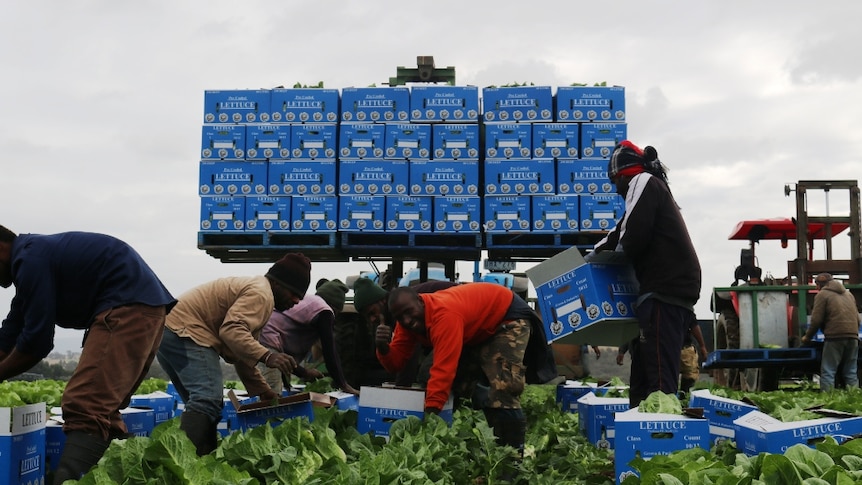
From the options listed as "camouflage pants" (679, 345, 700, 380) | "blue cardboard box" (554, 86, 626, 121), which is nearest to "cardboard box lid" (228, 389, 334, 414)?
"camouflage pants" (679, 345, 700, 380)

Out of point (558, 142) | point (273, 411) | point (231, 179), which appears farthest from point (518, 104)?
point (273, 411)

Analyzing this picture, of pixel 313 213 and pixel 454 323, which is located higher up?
pixel 313 213

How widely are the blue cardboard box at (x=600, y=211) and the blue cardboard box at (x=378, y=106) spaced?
263 cm

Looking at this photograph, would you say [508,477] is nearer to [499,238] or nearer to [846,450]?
[846,450]

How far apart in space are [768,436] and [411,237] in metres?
7.64

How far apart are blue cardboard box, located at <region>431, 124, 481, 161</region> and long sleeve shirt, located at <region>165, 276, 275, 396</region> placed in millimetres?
6209

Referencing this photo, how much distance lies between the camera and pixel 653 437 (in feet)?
11.9

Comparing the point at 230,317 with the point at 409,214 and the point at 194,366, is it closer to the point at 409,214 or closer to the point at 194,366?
the point at 194,366

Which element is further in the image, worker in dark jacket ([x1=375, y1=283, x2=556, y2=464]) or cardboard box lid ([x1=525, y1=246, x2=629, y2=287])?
cardboard box lid ([x1=525, y1=246, x2=629, y2=287])

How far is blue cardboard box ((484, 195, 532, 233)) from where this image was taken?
35.3 ft

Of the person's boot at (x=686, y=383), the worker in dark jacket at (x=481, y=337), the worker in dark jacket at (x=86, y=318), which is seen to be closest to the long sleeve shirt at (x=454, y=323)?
the worker in dark jacket at (x=481, y=337)

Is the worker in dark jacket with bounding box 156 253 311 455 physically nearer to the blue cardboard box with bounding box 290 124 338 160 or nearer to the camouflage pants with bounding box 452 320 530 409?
the camouflage pants with bounding box 452 320 530 409

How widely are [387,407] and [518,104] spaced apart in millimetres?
7118

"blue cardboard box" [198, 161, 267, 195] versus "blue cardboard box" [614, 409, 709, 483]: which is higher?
"blue cardboard box" [198, 161, 267, 195]
